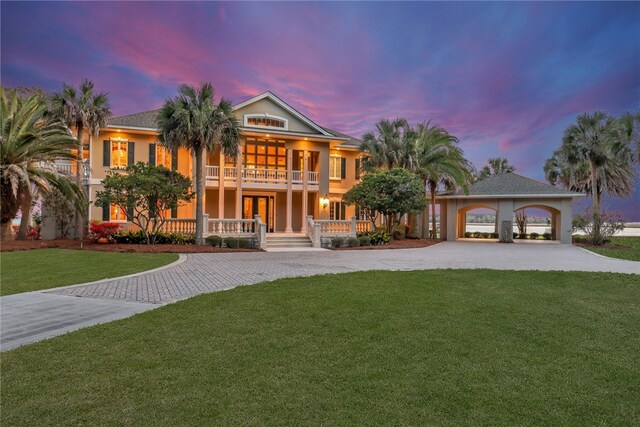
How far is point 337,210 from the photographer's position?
2997cm

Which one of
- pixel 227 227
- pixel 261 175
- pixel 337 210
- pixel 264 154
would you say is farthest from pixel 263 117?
pixel 337 210

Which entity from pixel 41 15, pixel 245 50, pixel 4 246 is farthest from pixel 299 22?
pixel 4 246

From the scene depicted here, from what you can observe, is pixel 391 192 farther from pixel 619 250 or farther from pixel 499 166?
pixel 499 166

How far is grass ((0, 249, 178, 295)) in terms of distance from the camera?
9.18 metres

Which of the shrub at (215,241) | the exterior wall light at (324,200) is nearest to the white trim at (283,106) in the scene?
the exterior wall light at (324,200)

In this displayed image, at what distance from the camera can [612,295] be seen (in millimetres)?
8000

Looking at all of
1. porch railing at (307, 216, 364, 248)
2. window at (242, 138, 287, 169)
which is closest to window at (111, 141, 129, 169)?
window at (242, 138, 287, 169)

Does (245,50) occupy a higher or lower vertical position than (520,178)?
higher

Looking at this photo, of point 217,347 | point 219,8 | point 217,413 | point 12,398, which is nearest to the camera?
point 217,413

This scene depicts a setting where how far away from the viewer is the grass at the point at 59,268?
9.18 metres

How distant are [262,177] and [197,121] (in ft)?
26.6

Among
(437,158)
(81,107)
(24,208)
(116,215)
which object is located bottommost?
(116,215)

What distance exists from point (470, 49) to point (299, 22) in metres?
13.9

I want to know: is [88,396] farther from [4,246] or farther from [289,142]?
[289,142]
